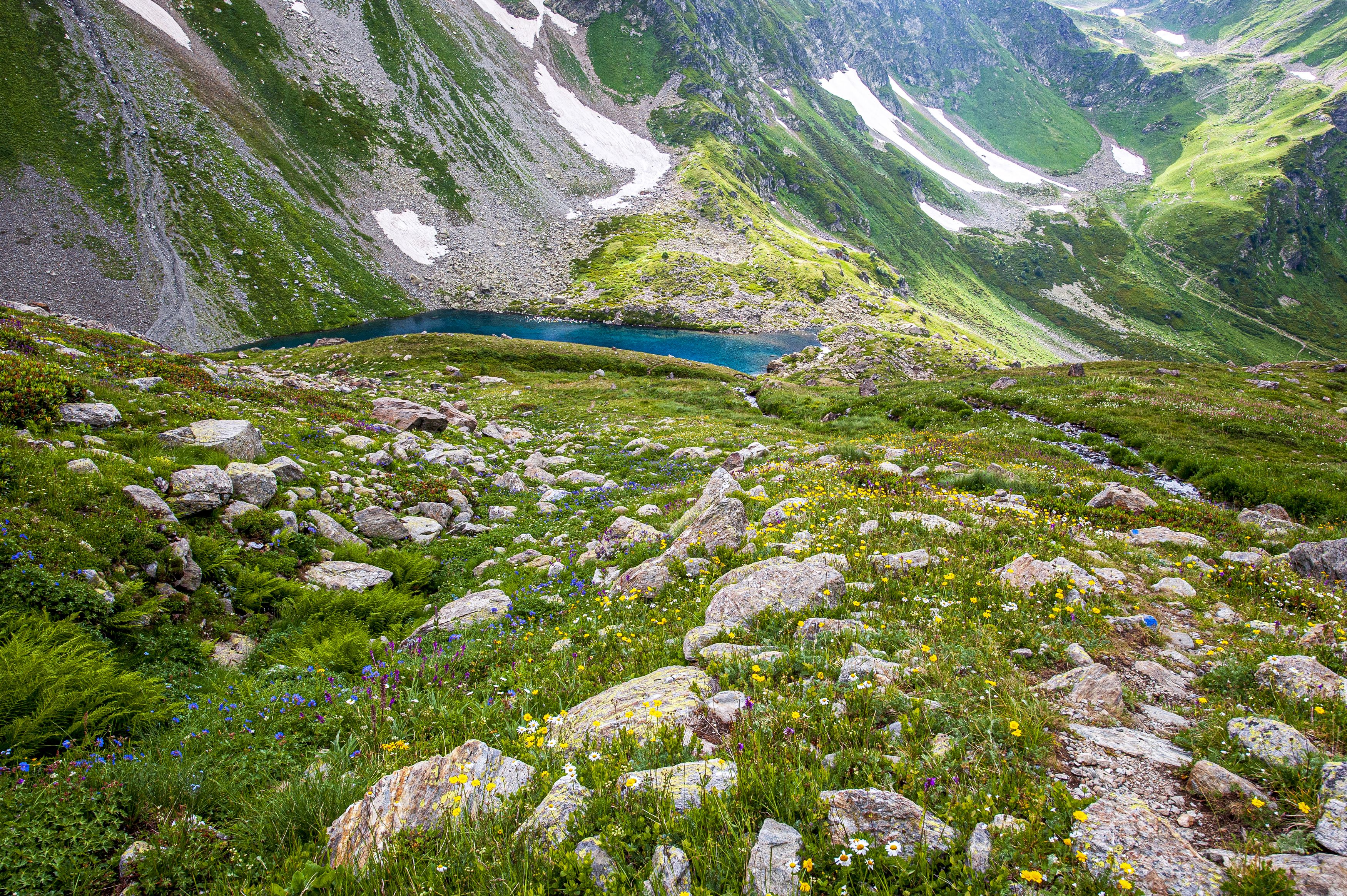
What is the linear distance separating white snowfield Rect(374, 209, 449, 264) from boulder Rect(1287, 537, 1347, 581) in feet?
459

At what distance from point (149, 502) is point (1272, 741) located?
14.3m

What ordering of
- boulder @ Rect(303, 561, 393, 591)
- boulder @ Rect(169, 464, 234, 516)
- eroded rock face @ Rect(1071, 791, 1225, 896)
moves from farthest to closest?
boulder @ Rect(303, 561, 393, 591)
boulder @ Rect(169, 464, 234, 516)
eroded rock face @ Rect(1071, 791, 1225, 896)

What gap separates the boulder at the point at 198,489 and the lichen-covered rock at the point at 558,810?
9707 millimetres

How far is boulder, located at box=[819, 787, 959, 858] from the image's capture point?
311 centimetres

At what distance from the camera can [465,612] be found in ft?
28.4

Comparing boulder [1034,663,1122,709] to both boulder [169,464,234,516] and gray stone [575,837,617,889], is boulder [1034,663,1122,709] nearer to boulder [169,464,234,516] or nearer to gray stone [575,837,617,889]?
gray stone [575,837,617,889]

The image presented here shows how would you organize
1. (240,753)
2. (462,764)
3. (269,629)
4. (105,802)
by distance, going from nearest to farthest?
(105,802) → (462,764) → (240,753) → (269,629)

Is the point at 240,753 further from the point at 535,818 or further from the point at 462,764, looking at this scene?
the point at 535,818

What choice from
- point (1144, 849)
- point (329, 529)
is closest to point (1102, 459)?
point (1144, 849)

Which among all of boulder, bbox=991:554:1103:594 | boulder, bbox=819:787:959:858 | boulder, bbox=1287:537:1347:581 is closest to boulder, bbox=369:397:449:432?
boulder, bbox=991:554:1103:594

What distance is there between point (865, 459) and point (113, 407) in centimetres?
1976

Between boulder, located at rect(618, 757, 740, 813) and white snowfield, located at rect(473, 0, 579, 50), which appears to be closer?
boulder, located at rect(618, 757, 740, 813)

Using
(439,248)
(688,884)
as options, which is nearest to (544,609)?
(688,884)

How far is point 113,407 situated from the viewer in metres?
11.1
